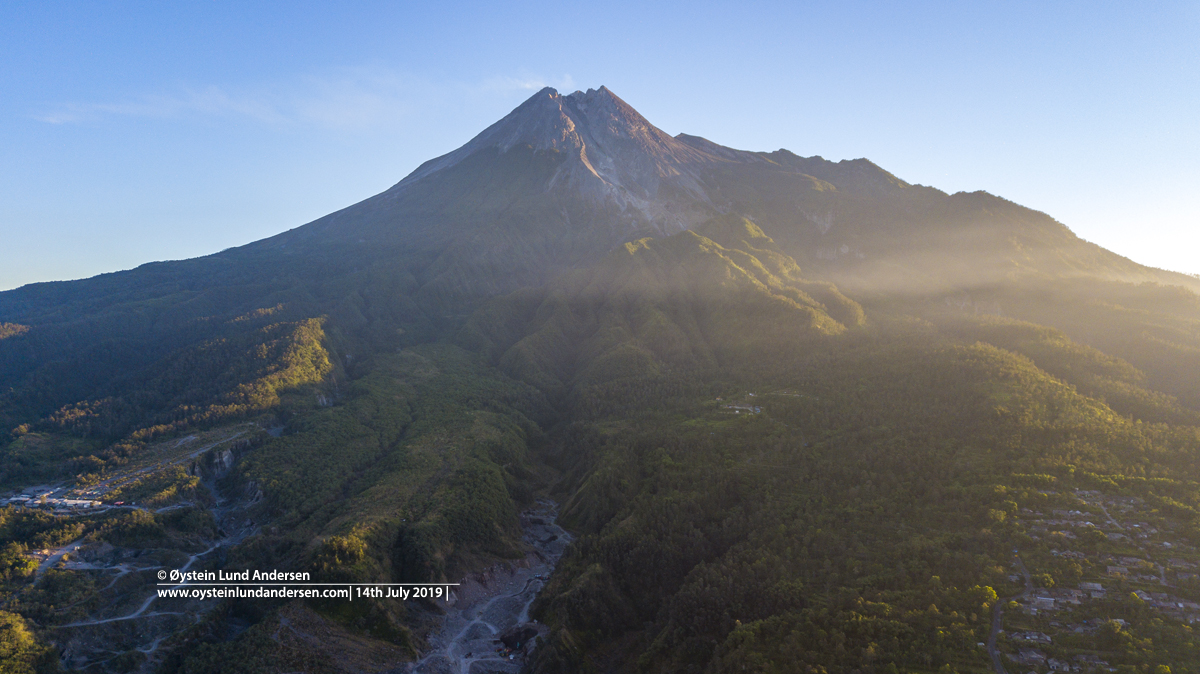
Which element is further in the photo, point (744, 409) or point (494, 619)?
point (744, 409)

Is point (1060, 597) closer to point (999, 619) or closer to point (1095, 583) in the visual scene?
point (1095, 583)

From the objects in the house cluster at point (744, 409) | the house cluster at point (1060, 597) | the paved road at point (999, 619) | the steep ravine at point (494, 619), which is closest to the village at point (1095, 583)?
the house cluster at point (1060, 597)

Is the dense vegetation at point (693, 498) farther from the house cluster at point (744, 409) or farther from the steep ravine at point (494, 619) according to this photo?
the steep ravine at point (494, 619)

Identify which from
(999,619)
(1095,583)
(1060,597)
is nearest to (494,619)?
(999,619)

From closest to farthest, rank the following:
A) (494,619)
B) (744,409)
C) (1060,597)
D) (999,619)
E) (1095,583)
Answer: (999,619), (1060,597), (1095,583), (494,619), (744,409)

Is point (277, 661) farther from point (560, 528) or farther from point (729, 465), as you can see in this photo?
point (729, 465)

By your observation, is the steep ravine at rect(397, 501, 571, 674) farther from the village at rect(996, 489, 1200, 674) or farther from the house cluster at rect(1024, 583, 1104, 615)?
the house cluster at rect(1024, 583, 1104, 615)
